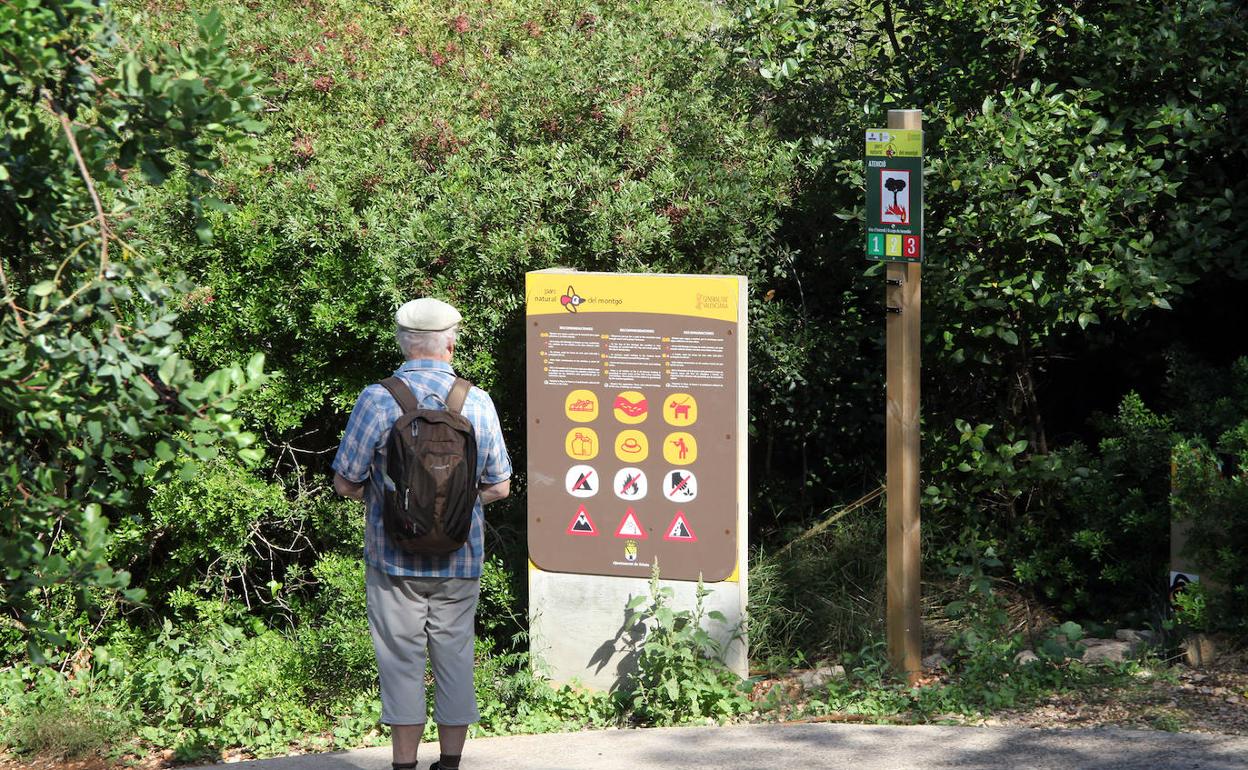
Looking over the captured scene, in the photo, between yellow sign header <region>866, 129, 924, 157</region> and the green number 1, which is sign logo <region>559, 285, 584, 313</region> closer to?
→ the green number 1

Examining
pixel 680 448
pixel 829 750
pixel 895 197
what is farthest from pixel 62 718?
pixel 895 197

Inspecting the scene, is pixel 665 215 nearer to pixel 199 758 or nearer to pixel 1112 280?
pixel 1112 280

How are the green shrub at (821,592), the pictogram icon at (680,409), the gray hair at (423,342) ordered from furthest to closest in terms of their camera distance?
the green shrub at (821,592), the pictogram icon at (680,409), the gray hair at (423,342)

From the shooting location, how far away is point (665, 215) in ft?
21.9

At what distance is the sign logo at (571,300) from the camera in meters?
6.02

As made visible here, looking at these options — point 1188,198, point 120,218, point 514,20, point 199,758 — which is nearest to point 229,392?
point 120,218

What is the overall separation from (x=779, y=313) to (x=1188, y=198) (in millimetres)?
2227

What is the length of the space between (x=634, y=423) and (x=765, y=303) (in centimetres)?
152

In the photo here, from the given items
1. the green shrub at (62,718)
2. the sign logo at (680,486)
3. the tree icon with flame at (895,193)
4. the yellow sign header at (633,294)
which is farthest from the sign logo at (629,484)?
the green shrub at (62,718)

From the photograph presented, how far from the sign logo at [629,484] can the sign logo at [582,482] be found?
10 centimetres

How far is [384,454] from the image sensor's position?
15.0 feet

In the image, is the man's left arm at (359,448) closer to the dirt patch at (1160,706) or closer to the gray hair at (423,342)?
the gray hair at (423,342)

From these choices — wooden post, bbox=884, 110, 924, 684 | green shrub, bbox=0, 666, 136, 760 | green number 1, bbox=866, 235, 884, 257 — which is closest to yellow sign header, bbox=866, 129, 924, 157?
wooden post, bbox=884, 110, 924, 684

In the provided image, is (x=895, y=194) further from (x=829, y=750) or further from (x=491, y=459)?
(x=829, y=750)
